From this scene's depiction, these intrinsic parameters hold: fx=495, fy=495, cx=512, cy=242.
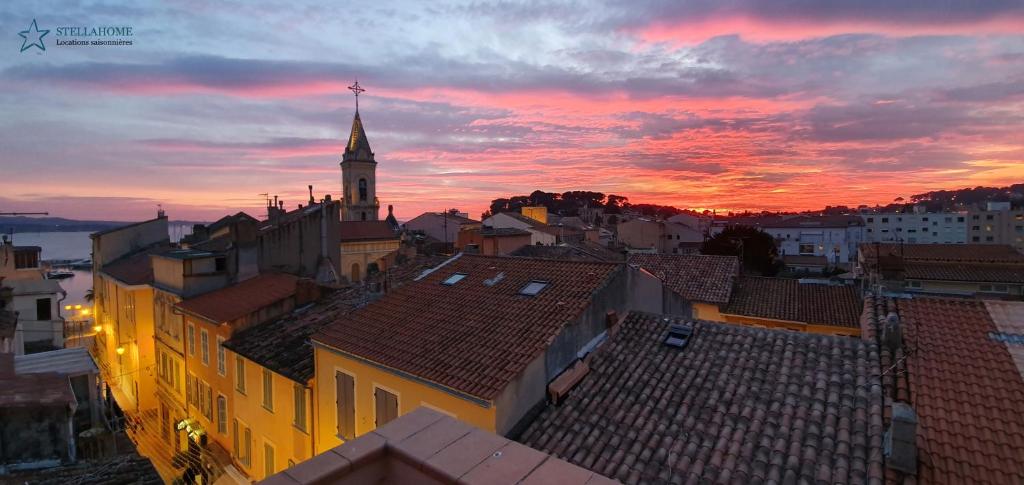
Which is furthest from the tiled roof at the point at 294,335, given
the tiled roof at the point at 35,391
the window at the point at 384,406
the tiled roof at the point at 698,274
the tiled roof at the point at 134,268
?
the tiled roof at the point at 698,274

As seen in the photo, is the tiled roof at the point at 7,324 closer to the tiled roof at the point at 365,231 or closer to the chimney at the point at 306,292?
the chimney at the point at 306,292

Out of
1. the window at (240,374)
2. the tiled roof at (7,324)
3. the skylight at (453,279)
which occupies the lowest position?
the window at (240,374)

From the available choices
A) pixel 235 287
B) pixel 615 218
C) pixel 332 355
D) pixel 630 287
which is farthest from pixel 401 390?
pixel 615 218

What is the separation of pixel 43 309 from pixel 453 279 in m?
30.5

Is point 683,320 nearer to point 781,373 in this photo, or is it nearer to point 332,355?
point 781,373

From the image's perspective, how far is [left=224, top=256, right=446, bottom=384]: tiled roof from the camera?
542 inches

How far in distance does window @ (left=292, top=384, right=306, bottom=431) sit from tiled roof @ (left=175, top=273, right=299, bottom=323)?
4.94 metres

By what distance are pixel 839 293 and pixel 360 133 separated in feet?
201

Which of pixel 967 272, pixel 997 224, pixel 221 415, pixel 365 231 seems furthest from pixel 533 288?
pixel 997 224

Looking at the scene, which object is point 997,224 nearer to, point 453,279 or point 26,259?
point 453,279

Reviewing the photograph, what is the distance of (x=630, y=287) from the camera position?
1324cm

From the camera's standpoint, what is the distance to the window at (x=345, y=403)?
1162cm

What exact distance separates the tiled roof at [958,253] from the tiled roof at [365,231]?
4060 centimetres

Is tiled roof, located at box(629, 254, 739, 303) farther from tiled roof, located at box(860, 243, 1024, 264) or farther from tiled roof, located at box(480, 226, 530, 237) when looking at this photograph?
tiled roof, located at box(860, 243, 1024, 264)
